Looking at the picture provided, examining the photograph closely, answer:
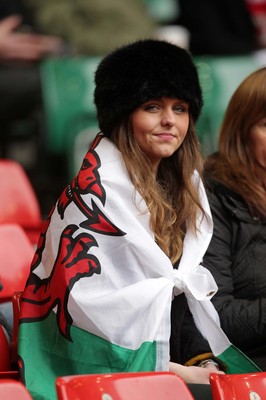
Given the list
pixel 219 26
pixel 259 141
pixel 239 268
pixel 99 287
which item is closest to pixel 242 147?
pixel 259 141

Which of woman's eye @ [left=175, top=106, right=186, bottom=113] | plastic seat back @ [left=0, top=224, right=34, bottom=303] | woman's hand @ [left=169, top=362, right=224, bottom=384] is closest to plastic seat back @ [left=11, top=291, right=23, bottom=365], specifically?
plastic seat back @ [left=0, top=224, right=34, bottom=303]

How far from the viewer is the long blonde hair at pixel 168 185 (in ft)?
8.95

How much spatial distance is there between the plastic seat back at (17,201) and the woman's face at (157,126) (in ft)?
3.92

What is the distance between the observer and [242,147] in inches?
125

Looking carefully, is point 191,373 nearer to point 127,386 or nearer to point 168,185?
point 127,386

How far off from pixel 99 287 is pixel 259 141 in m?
0.80

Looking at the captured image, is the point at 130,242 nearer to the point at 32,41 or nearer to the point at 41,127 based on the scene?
the point at 41,127

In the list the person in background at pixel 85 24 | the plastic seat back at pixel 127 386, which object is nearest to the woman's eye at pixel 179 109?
the plastic seat back at pixel 127 386

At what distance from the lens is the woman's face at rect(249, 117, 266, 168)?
313 centimetres

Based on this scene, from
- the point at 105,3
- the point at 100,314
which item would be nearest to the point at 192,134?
the point at 100,314

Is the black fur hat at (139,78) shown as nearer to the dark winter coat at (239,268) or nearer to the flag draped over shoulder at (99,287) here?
the flag draped over shoulder at (99,287)

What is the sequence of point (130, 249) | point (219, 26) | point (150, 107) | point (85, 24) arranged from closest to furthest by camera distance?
point (130, 249)
point (150, 107)
point (85, 24)
point (219, 26)

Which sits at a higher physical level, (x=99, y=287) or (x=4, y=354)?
(x=99, y=287)

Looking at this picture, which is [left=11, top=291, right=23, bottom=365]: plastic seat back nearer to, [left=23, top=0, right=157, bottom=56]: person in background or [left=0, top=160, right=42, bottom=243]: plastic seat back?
[left=0, top=160, right=42, bottom=243]: plastic seat back
